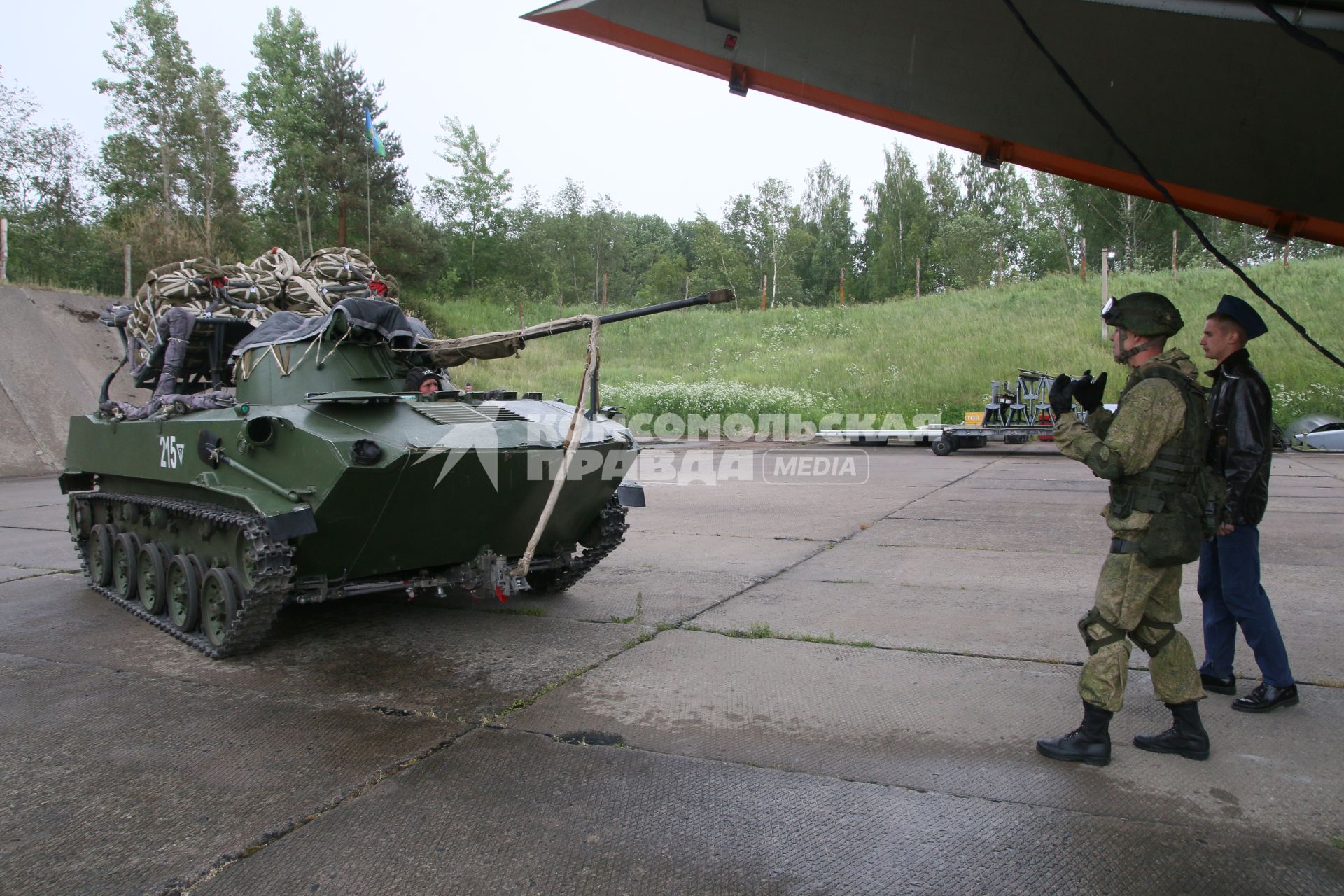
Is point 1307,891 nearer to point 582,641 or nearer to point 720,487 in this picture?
point 582,641

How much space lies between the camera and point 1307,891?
115 inches

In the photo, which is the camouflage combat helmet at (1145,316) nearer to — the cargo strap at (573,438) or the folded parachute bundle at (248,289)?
the cargo strap at (573,438)

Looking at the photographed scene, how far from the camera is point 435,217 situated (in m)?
52.3

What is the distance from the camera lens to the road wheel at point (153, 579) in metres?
6.47

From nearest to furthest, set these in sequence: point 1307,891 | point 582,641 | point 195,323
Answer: point 1307,891 < point 582,641 < point 195,323

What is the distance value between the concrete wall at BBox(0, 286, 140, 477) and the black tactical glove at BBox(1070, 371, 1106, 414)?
63.3 ft

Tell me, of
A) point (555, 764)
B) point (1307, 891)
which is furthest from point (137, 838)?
point (1307, 891)

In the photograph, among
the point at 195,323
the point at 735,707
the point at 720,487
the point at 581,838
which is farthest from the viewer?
the point at 720,487

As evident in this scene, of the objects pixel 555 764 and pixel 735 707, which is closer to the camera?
pixel 555 764

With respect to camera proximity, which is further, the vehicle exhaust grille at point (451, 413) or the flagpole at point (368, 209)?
the flagpole at point (368, 209)

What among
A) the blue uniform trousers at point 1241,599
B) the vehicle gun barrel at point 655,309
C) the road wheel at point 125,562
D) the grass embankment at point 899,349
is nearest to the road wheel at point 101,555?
the road wheel at point 125,562

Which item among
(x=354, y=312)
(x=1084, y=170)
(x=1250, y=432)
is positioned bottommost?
(x=1250, y=432)

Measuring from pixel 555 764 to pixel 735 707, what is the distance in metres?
1.06

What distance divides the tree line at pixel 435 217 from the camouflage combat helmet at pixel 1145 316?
18.6 metres
